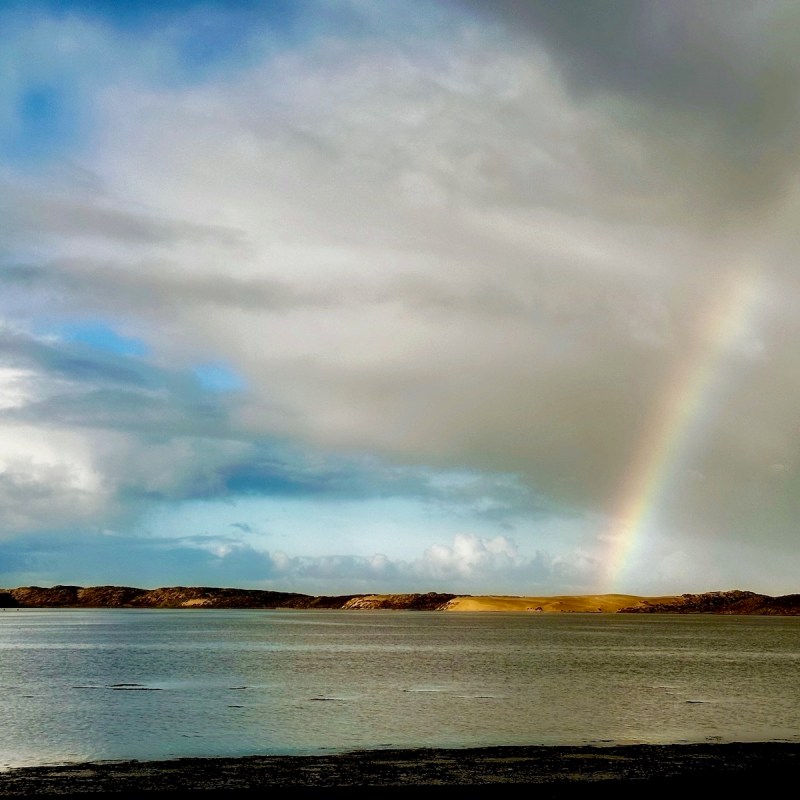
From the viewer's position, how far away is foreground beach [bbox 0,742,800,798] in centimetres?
3253

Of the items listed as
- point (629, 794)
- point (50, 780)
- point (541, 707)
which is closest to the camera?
point (629, 794)

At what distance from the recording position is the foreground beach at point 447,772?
3253 centimetres

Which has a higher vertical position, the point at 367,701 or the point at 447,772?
the point at 447,772

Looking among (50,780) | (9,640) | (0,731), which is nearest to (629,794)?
(50,780)

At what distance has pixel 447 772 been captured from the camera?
35781mm

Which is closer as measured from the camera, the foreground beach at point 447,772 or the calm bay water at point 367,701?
the foreground beach at point 447,772

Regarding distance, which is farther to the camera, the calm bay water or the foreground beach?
the calm bay water

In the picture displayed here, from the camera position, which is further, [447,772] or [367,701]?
[367,701]

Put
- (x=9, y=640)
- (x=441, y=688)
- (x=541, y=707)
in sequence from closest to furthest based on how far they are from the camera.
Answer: (x=541, y=707) < (x=441, y=688) < (x=9, y=640)

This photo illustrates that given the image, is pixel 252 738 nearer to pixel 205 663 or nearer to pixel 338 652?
pixel 205 663

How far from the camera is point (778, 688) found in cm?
7500

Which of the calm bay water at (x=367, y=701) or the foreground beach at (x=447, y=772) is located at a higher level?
the foreground beach at (x=447, y=772)

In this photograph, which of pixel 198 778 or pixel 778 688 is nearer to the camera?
pixel 198 778

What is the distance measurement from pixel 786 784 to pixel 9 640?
6219 inches
